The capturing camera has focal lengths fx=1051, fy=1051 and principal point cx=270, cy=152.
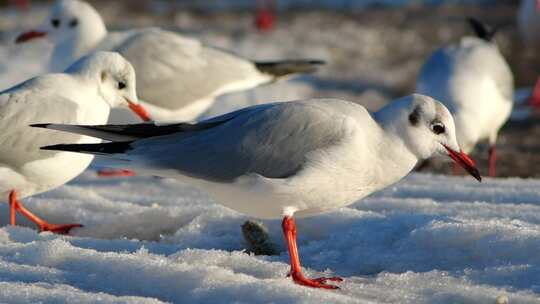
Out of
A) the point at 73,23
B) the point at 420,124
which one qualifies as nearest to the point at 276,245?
the point at 420,124

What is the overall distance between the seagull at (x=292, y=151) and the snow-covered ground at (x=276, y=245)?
0.29m

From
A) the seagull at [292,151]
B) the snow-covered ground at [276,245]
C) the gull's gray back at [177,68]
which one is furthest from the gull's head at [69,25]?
the seagull at [292,151]

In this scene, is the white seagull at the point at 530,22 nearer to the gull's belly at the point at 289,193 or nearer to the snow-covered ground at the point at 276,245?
the snow-covered ground at the point at 276,245

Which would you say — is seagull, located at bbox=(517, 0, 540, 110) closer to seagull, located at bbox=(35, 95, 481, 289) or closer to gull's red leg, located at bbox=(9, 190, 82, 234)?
gull's red leg, located at bbox=(9, 190, 82, 234)

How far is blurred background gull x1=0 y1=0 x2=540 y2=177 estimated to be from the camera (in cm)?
1061

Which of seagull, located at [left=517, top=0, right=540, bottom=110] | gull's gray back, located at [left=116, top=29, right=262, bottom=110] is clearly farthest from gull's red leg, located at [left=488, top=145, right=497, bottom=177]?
seagull, located at [left=517, top=0, right=540, bottom=110]

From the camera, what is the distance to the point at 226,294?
3807 mm

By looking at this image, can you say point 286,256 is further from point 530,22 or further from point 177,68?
point 530,22

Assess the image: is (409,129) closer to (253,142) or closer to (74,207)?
(253,142)

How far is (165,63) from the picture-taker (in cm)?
785

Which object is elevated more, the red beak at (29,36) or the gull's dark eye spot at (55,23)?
the gull's dark eye spot at (55,23)

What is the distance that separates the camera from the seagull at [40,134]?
526 centimetres

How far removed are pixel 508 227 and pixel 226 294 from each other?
4.34 ft

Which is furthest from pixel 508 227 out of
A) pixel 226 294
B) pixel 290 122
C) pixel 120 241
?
pixel 120 241
